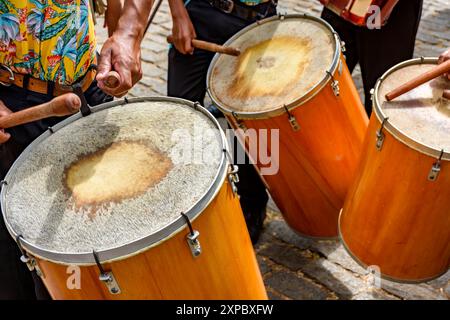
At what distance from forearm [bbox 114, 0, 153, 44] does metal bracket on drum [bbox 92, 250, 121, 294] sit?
1.03 metres

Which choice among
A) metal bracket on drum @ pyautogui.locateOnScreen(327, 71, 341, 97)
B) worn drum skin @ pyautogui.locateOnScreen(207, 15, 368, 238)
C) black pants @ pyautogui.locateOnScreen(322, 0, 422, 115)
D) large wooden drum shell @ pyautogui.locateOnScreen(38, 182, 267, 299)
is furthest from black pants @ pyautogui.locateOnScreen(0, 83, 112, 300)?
black pants @ pyautogui.locateOnScreen(322, 0, 422, 115)

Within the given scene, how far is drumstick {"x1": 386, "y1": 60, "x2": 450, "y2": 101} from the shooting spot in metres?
2.02

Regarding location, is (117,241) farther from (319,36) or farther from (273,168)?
(319,36)

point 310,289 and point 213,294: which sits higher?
point 213,294

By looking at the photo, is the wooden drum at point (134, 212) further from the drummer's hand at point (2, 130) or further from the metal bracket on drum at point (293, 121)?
the metal bracket on drum at point (293, 121)

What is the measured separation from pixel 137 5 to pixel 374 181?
4.09 feet

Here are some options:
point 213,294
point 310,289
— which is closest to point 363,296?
point 310,289

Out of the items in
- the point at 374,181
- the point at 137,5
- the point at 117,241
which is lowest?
the point at 374,181

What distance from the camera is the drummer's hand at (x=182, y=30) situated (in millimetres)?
2768

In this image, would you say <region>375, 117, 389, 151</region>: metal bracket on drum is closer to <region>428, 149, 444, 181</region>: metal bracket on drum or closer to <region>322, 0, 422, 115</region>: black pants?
<region>428, 149, 444, 181</region>: metal bracket on drum

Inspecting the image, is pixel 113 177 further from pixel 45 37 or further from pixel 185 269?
pixel 45 37

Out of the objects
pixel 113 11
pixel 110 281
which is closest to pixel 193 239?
pixel 110 281
